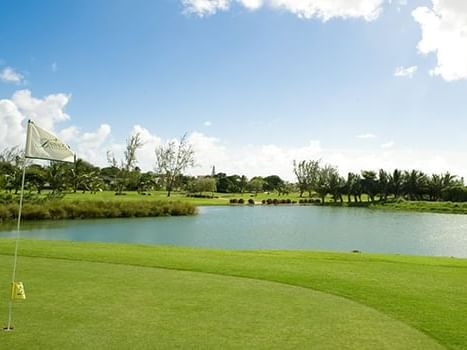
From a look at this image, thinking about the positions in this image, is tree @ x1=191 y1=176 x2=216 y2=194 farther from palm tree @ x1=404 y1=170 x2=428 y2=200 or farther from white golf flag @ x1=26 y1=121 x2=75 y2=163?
white golf flag @ x1=26 y1=121 x2=75 y2=163

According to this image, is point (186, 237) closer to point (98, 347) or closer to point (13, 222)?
point (13, 222)

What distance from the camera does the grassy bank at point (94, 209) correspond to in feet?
105

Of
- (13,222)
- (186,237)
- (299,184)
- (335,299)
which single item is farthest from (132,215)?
(299,184)

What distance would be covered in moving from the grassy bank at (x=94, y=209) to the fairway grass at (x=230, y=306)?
2415 centimetres

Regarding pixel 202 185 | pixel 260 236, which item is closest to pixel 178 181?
pixel 202 185

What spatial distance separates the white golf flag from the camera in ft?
17.3

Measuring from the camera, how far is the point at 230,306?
6.07 meters

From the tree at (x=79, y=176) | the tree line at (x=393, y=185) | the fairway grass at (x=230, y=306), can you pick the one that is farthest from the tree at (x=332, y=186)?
the fairway grass at (x=230, y=306)

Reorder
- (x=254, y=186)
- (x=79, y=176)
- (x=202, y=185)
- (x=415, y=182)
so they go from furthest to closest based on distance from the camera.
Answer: (x=254, y=186) → (x=202, y=185) → (x=415, y=182) → (x=79, y=176)

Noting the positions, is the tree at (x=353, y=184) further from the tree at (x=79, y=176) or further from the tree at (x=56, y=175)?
the tree at (x=56, y=175)

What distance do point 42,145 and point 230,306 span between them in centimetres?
327

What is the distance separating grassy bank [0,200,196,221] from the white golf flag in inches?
1086

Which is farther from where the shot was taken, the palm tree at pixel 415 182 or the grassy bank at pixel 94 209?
the palm tree at pixel 415 182

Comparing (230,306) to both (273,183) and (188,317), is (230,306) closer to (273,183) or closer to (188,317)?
(188,317)
